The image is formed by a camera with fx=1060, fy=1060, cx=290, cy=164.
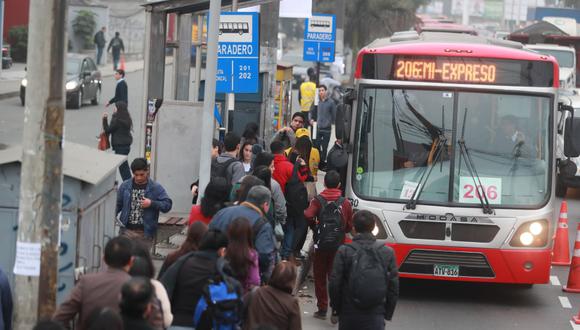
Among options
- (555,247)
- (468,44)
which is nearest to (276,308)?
(468,44)

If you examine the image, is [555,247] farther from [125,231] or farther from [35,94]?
[35,94]

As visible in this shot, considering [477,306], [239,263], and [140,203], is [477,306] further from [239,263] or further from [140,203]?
[239,263]

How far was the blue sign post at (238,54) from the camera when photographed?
42.7ft

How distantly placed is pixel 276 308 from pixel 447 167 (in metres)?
5.42

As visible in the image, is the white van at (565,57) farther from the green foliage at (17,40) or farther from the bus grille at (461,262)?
the bus grille at (461,262)

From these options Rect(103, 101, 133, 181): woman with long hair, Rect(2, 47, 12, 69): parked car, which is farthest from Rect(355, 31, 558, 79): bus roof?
Rect(2, 47, 12, 69): parked car

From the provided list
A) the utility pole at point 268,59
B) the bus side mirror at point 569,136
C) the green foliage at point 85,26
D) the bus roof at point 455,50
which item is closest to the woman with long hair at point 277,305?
the bus roof at point 455,50

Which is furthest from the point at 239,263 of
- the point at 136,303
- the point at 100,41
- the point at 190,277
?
the point at 100,41

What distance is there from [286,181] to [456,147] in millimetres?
2060

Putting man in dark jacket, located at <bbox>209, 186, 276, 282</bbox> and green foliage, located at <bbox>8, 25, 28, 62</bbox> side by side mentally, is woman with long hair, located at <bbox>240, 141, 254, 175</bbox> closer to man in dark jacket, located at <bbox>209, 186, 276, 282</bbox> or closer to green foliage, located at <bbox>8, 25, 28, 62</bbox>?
man in dark jacket, located at <bbox>209, 186, 276, 282</bbox>

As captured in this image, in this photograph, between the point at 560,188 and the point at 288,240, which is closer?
the point at 288,240

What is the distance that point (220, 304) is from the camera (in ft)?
22.9

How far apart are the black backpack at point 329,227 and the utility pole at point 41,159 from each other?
426 cm

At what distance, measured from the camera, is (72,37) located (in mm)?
53594
